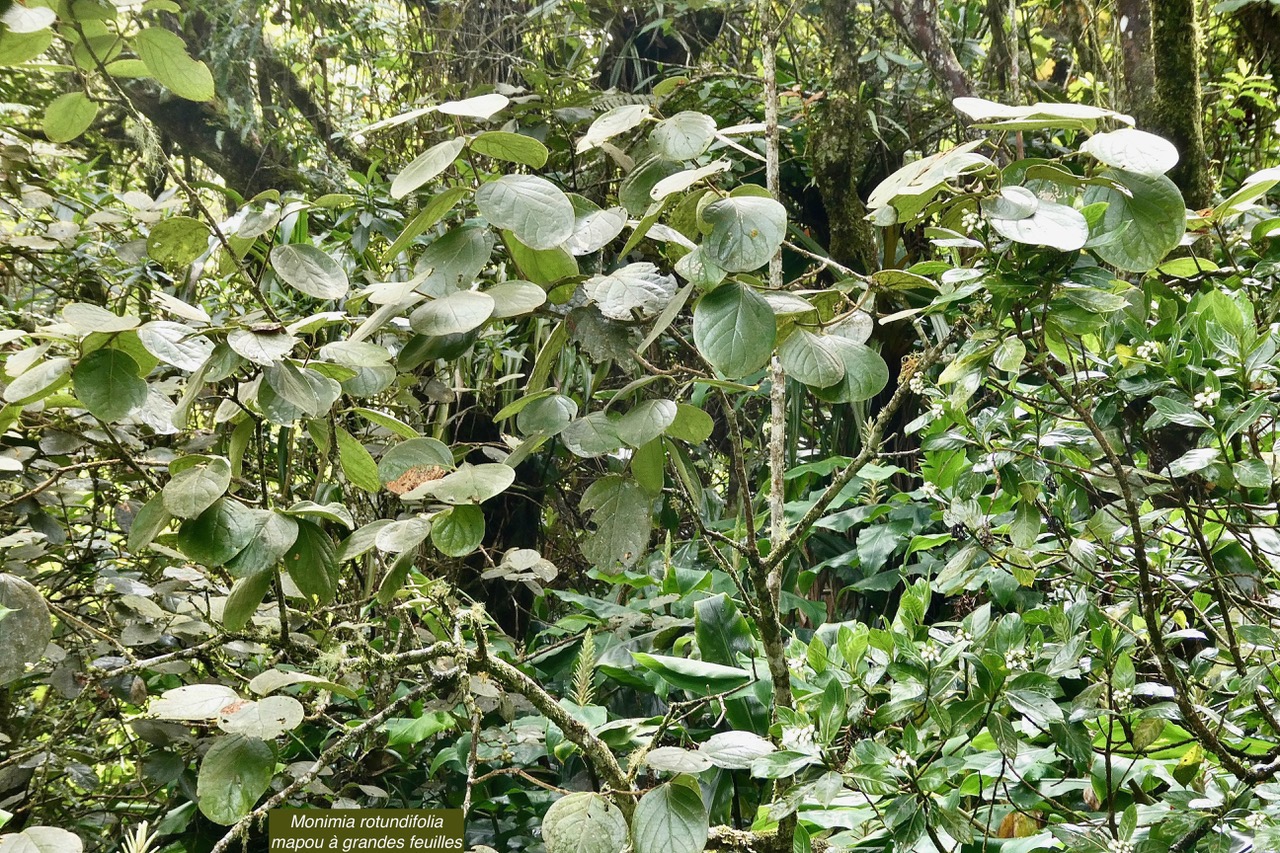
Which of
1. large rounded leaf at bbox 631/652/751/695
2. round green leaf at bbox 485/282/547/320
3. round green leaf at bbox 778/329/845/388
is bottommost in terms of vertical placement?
large rounded leaf at bbox 631/652/751/695

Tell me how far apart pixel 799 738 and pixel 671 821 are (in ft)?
0.45

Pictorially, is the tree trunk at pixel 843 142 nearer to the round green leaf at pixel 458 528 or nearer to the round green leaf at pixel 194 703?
the round green leaf at pixel 458 528

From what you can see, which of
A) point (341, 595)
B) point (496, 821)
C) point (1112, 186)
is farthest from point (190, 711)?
point (341, 595)

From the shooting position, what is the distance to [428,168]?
2.17ft

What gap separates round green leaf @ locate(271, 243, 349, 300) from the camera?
2.67ft

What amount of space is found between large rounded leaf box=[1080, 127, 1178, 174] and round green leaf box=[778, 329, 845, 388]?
0.20 m

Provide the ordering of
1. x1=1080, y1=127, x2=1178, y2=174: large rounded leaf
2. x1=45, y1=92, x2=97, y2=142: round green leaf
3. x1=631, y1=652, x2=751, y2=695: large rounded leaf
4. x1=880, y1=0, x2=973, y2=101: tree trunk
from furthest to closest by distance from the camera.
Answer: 1. x1=880, y1=0, x2=973, y2=101: tree trunk
2. x1=631, y1=652, x2=751, y2=695: large rounded leaf
3. x1=45, y1=92, x2=97, y2=142: round green leaf
4. x1=1080, y1=127, x2=1178, y2=174: large rounded leaf

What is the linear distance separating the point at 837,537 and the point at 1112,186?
165 cm

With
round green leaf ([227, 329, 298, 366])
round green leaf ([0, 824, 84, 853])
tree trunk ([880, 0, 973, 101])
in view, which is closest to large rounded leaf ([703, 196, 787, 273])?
round green leaf ([227, 329, 298, 366])

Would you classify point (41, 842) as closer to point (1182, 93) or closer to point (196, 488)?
point (196, 488)

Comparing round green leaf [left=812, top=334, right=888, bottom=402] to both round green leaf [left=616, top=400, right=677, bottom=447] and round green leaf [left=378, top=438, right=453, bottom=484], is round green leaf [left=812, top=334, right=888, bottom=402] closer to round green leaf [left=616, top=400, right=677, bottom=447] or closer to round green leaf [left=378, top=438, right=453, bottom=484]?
round green leaf [left=616, top=400, right=677, bottom=447]

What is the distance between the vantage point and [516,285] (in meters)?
0.68

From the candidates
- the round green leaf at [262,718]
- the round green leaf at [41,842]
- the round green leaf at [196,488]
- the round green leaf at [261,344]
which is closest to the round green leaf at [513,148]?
the round green leaf at [261,344]

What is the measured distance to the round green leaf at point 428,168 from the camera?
2.13ft
